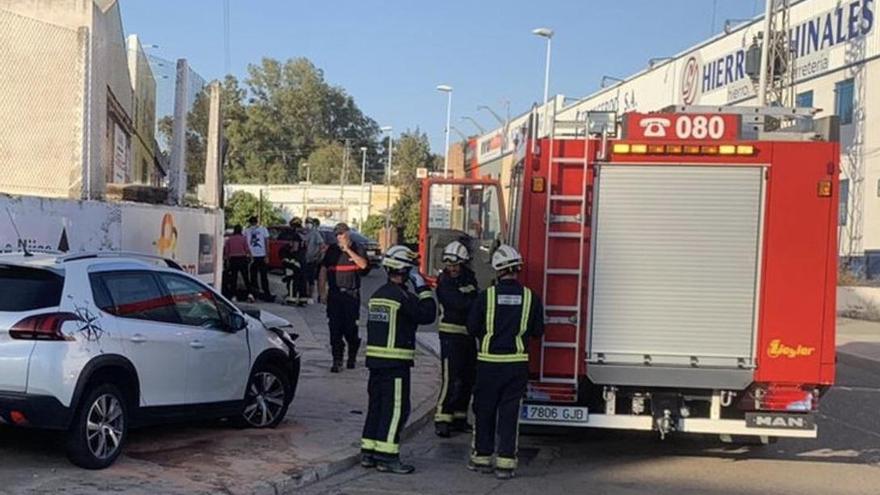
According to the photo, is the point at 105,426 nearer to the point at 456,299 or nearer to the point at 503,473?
the point at 503,473

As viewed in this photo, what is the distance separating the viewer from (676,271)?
8.16m

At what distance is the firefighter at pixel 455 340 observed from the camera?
9.21 meters

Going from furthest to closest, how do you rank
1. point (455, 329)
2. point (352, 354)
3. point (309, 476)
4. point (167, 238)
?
point (167, 238) → point (352, 354) → point (455, 329) → point (309, 476)

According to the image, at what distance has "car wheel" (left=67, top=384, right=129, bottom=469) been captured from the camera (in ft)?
23.1

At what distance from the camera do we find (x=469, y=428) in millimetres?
10141

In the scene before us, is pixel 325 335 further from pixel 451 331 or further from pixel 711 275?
pixel 711 275

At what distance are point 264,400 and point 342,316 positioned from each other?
324 centimetres

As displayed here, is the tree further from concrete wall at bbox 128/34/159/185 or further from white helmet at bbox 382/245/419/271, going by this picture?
white helmet at bbox 382/245/419/271

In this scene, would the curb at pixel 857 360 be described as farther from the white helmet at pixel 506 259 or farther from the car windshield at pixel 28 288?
the car windshield at pixel 28 288

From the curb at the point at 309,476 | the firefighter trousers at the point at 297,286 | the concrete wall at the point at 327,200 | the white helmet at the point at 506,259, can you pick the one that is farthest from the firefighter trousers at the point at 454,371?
the concrete wall at the point at 327,200

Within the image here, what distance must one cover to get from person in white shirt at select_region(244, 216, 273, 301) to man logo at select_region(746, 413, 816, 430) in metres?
13.7

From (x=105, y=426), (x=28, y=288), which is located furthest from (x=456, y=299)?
(x=28, y=288)

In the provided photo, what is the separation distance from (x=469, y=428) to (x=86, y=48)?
5.74 meters

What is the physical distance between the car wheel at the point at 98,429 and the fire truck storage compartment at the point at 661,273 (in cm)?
358
